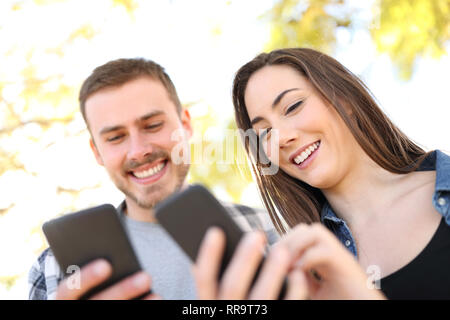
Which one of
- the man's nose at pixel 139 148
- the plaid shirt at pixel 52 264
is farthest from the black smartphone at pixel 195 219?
the man's nose at pixel 139 148

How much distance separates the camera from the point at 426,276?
5.52 ft

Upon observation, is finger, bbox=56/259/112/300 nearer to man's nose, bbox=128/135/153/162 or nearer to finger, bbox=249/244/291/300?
finger, bbox=249/244/291/300

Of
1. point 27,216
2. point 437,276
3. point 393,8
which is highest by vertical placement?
point 393,8

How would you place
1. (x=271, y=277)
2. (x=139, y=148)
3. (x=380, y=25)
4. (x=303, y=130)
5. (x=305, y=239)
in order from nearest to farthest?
(x=271, y=277)
(x=305, y=239)
(x=139, y=148)
(x=303, y=130)
(x=380, y=25)

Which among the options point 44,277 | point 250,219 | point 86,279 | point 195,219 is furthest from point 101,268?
point 250,219

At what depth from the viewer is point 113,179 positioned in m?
1.84

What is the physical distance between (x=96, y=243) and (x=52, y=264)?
0.56 m

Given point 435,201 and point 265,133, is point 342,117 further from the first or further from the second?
point 435,201

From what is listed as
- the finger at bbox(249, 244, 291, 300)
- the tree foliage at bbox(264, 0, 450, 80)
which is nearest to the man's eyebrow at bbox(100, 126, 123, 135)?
the finger at bbox(249, 244, 291, 300)

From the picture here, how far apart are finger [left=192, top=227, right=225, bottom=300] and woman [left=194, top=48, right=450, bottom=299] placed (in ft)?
2.64

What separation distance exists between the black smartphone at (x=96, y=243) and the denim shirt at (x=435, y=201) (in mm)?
1132
